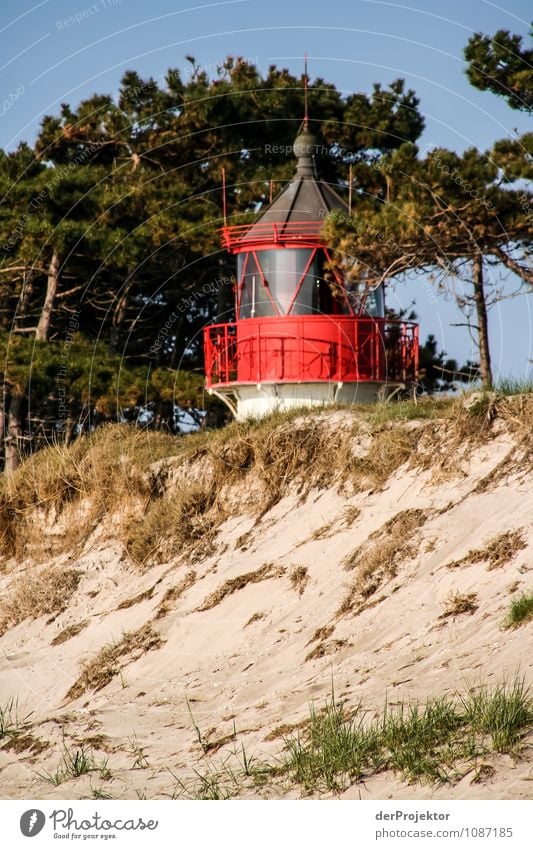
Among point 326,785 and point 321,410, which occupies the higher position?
point 321,410

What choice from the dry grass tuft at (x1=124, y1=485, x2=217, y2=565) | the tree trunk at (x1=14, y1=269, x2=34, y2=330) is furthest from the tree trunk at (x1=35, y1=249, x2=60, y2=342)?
the dry grass tuft at (x1=124, y1=485, x2=217, y2=565)

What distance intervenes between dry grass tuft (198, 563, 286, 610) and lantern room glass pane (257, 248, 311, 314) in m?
6.47

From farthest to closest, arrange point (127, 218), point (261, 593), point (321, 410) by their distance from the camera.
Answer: point (127, 218) < point (321, 410) < point (261, 593)

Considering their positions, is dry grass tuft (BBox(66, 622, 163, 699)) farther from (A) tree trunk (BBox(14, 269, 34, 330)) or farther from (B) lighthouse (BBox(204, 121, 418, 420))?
(A) tree trunk (BBox(14, 269, 34, 330))

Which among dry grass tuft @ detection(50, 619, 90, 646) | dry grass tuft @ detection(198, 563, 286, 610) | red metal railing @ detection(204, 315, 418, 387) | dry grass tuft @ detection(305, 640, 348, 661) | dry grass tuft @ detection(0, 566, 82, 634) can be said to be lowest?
dry grass tuft @ detection(50, 619, 90, 646)

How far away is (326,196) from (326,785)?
44.5ft

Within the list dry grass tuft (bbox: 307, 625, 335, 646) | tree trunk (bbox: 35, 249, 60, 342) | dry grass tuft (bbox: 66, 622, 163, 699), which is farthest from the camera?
tree trunk (bbox: 35, 249, 60, 342)

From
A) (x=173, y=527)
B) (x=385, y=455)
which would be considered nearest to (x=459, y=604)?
(x=385, y=455)

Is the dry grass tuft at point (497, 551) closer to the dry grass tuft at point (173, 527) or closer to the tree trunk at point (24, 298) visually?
the dry grass tuft at point (173, 527)

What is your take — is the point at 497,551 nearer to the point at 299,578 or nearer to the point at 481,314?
the point at 299,578

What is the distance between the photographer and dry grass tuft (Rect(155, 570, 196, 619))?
16219mm

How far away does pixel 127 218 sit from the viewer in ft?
92.8

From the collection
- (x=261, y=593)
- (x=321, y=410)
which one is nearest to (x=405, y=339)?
(x=321, y=410)

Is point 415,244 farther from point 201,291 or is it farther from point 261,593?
A: point 201,291
